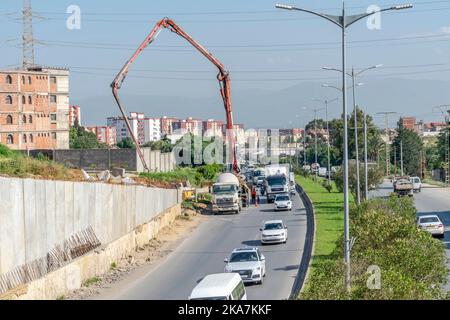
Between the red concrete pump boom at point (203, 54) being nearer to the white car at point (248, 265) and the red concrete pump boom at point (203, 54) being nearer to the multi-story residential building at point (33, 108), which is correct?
the multi-story residential building at point (33, 108)

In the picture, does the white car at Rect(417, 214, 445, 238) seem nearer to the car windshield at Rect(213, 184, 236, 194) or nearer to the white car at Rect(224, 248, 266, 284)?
the white car at Rect(224, 248, 266, 284)

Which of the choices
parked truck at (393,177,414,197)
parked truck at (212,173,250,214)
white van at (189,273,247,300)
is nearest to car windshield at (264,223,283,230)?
parked truck at (212,173,250,214)

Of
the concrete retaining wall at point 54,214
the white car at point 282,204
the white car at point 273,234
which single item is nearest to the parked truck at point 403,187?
the white car at point 282,204

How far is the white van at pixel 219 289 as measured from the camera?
68.1 feet

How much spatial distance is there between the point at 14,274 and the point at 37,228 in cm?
296

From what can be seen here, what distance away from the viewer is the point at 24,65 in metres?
90.5

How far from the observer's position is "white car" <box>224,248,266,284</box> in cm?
3045

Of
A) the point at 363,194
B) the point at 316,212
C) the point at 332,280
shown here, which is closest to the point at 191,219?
the point at 316,212

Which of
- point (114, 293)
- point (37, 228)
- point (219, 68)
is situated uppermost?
point (219, 68)

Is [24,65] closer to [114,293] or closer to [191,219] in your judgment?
[191,219]

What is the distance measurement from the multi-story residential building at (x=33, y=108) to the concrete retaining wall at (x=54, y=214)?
112 feet

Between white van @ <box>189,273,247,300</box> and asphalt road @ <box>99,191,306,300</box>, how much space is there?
461cm

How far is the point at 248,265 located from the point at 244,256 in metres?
1.08

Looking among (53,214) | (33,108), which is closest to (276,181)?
(33,108)
